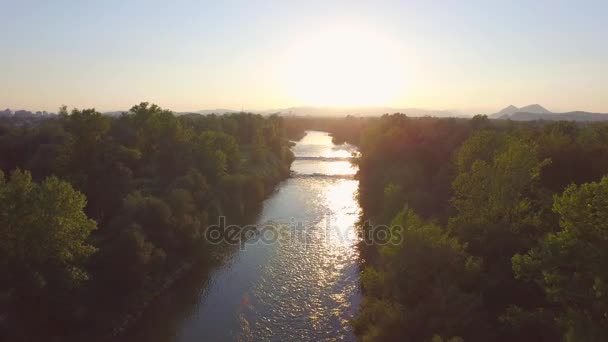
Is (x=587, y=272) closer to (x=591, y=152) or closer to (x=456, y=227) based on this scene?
(x=456, y=227)

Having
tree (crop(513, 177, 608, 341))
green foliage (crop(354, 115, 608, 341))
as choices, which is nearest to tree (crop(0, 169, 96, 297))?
green foliage (crop(354, 115, 608, 341))

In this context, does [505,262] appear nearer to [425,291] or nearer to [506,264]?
[506,264]

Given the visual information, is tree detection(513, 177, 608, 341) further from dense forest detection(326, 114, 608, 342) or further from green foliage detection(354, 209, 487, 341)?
green foliage detection(354, 209, 487, 341)

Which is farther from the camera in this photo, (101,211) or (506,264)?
(101,211)

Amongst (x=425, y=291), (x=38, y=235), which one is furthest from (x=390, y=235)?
(x=38, y=235)

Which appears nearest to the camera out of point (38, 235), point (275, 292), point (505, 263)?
point (505, 263)

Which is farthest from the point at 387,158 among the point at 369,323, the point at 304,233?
the point at 369,323

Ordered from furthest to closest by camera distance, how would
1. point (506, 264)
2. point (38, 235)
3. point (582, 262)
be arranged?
point (38, 235), point (506, 264), point (582, 262)
